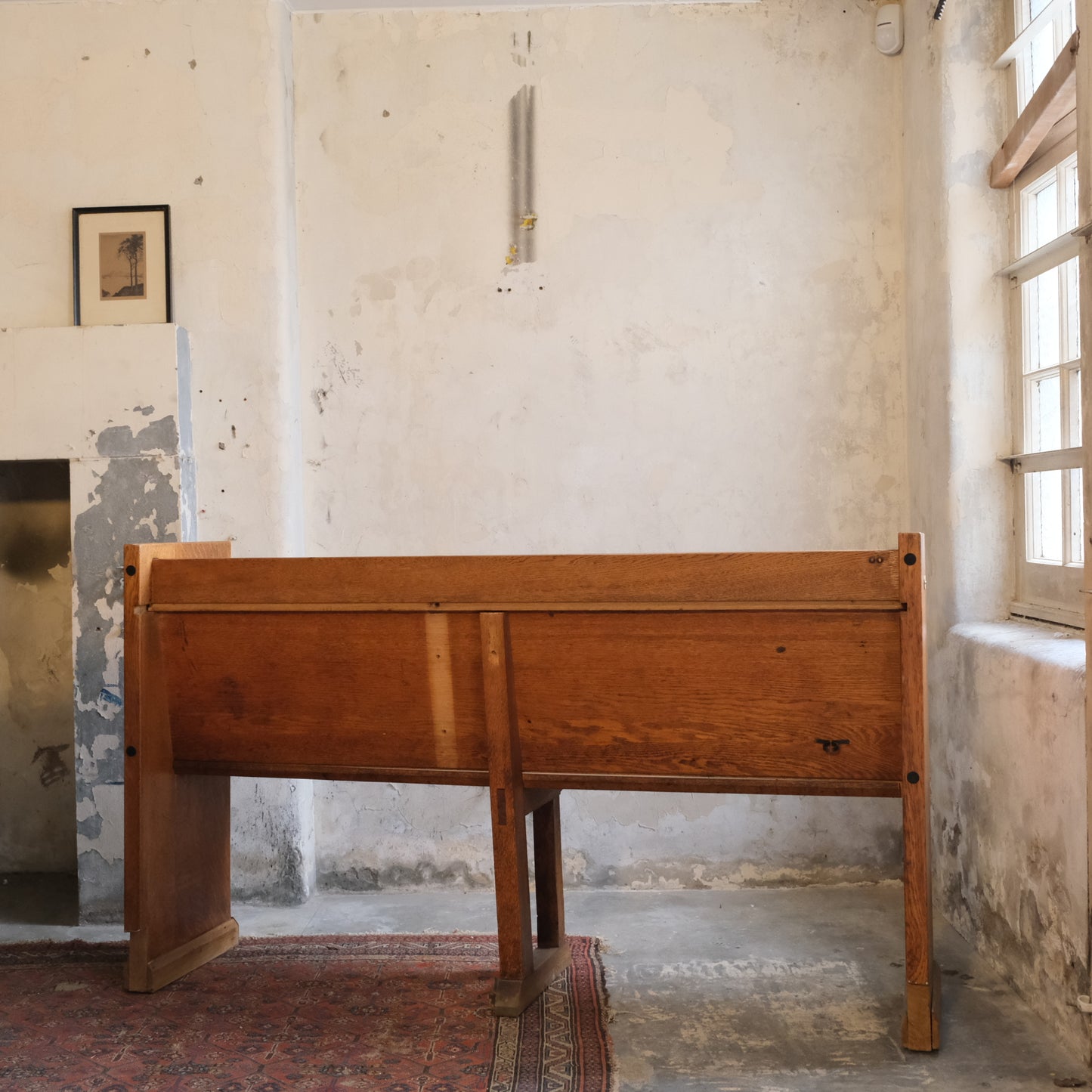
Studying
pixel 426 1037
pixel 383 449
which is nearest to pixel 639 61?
pixel 383 449

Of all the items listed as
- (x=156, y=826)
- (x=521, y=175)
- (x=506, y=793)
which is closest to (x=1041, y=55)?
(x=521, y=175)

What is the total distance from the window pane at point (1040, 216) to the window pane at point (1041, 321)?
10 cm

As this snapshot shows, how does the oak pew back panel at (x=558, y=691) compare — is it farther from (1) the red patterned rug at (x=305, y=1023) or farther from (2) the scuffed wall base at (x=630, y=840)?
(2) the scuffed wall base at (x=630, y=840)

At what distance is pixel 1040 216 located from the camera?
121 inches

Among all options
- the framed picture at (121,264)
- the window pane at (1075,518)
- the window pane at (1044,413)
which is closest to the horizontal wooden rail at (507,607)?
the window pane at (1075,518)

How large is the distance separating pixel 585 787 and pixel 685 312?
1.81m

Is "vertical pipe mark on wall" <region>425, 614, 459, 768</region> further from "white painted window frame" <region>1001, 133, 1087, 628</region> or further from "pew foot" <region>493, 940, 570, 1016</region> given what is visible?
"white painted window frame" <region>1001, 133, 1087, 628</region>

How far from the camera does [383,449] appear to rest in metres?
3.77

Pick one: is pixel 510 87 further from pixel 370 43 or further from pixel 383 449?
pixel 383 449

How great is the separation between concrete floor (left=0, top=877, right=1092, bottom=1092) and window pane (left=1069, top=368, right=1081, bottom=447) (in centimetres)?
142

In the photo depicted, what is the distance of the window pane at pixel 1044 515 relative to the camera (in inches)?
116

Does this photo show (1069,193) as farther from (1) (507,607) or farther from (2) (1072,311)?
(1) (507,607)

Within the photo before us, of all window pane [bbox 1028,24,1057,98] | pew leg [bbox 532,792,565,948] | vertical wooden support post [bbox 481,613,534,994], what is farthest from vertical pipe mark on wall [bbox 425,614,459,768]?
window pane [bbox 1028,24,1057,98]

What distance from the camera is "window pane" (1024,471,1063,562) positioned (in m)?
2.96
